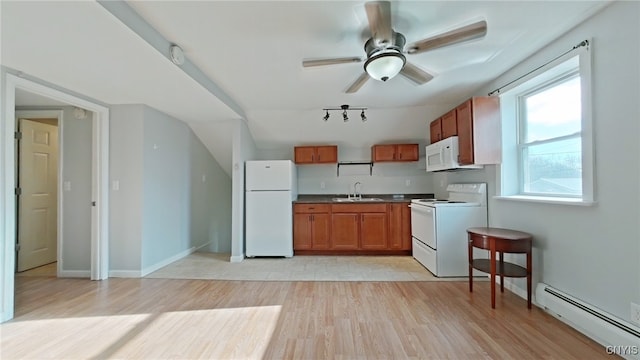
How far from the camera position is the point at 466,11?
1.89 metres

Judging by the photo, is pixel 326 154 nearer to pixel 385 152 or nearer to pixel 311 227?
pixel 385 152

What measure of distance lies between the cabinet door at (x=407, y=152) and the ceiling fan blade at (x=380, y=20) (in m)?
3.03

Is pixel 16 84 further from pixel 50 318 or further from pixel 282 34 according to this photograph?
pixel 282 34

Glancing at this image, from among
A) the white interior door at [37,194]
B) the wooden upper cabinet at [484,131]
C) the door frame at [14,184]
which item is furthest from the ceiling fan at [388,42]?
the white interior door at [37,194]

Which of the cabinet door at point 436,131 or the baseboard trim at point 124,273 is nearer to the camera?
the baseboard trim at point 124,273

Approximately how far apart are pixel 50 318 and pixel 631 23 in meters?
4.77

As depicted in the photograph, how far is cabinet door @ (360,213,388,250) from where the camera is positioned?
4.44 m

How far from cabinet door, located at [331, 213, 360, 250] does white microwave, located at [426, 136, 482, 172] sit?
1.42m

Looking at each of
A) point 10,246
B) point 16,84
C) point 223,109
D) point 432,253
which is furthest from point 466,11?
point 10,246

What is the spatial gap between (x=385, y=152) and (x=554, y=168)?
254 cm

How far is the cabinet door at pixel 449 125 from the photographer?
3434mm

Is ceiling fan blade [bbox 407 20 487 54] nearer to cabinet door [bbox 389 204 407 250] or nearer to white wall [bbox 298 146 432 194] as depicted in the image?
cabinet door [bbox 389 204 407 250]

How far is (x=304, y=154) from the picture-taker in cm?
491

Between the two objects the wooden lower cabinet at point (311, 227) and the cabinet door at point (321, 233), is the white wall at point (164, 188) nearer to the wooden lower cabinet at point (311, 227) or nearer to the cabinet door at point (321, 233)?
the wooden lower cabinet at point (311, 227)
